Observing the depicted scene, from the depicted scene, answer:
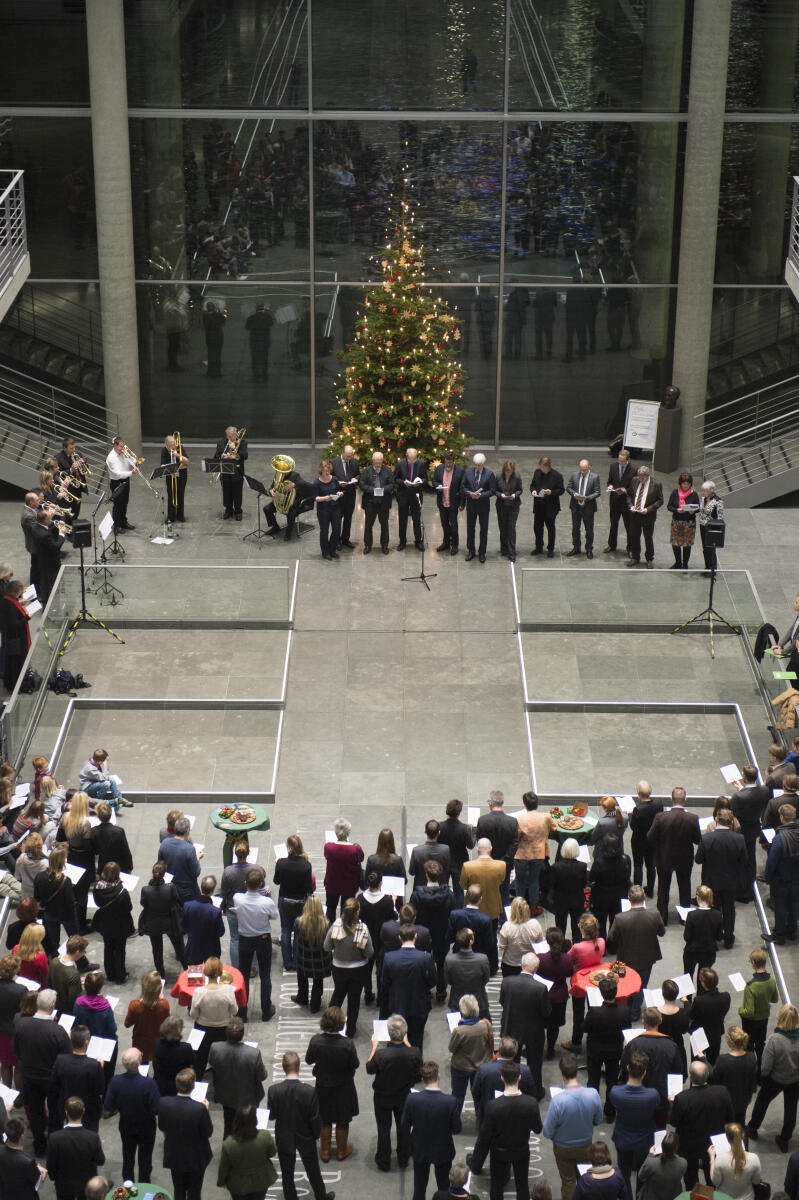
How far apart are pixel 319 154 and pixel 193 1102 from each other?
1816 cm

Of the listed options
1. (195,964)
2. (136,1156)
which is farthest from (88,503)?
(136,1156)

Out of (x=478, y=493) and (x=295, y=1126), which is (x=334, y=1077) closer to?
(x=295, y=1126)

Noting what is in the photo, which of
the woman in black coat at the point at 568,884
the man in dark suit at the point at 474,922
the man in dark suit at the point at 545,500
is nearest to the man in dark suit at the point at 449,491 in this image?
the man in dark suit at the point at 545,500

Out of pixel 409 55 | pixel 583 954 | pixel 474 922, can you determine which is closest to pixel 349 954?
pixel 474 922

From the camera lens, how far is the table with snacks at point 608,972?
15.5 meters

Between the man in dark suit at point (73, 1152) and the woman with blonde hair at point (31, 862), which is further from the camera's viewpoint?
the woman with blonde hair at point (31, 862)

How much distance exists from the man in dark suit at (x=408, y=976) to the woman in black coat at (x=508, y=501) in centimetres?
1014

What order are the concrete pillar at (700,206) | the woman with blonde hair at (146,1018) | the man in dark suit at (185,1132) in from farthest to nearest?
the concrete pillar at (700,206) → the woman with blonde hair at (146,1018) → the man in dark suit at (185,1132)

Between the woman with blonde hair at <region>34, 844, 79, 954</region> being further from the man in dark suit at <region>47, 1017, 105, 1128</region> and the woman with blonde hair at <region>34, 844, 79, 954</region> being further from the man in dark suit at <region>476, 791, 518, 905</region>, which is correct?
the man in dark suit at <region>476, 791, 518, 905</region>

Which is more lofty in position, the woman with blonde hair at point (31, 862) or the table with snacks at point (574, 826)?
the woman with blonde hair at point (31, 862)

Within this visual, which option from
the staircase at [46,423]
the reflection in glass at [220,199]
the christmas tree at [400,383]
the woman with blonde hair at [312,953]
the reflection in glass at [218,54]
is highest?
the reflection in glass at [218,54]

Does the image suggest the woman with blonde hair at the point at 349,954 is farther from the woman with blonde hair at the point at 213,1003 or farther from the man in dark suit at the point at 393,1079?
the man in dark suit at the point at 393,1079

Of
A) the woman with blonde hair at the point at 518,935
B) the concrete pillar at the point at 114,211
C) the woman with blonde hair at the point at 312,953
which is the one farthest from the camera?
the concrete pillar at the point at 114,211

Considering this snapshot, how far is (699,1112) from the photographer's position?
45.9 feet
